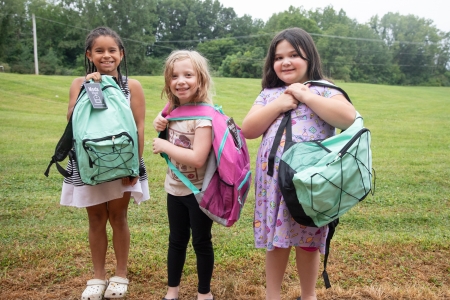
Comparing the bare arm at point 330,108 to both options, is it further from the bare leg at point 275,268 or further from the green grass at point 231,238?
the green grass at point 231,238

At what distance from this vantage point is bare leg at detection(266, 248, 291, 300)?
246 cm

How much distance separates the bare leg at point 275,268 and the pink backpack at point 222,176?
1.06 feet

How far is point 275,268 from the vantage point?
8.16ft

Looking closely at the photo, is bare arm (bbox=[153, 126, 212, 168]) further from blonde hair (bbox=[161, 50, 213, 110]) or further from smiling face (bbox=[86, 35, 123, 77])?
smiling face (bbox=[86, 35, 123, 77])

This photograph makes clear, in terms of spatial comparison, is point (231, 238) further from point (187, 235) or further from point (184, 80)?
point (184, 80)

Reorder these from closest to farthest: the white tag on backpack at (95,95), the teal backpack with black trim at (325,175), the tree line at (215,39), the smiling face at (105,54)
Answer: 1. the teal backpack with black trim at (325,175)
2. the white tag on backpack at (95,95)
3. the smiling face at (105,54)
4. the tree line at (215,39)

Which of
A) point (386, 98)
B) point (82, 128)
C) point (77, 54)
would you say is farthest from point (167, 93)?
point (77, 54)

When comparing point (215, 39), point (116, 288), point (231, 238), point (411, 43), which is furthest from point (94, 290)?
point (411, 43)

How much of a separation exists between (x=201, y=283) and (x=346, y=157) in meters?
1.26

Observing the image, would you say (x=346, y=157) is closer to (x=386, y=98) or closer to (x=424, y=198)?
(x=424, y=198)

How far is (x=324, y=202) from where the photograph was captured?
205cm

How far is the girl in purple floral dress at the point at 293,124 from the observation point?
2.24 meters

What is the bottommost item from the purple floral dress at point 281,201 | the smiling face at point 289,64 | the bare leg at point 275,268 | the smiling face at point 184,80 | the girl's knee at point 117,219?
the bare leg at point 275,268

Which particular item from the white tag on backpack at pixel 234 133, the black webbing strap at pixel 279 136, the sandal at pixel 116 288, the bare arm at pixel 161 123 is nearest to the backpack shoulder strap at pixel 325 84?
the black webbing strap at pixel 279 136
